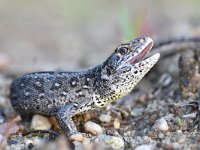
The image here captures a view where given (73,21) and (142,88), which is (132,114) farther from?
(73,21)

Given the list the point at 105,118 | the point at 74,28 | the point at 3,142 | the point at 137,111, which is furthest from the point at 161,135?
the point at 74,28

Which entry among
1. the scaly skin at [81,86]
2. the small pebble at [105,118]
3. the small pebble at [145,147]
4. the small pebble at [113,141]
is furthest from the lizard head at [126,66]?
the small pebble at [145,147]

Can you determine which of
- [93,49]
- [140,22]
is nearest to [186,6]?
[93,49]

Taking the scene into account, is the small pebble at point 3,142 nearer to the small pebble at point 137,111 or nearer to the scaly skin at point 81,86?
the scaly skin at point 81,86

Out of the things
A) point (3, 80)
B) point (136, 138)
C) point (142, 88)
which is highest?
point (3, 80)

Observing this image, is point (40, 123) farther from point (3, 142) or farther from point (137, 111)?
point (137, 111)

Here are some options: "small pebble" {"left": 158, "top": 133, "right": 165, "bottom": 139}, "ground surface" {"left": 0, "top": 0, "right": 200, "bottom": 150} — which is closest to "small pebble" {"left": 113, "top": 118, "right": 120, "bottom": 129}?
"ground surface" {"left": 0, "top": 0, "right": 200, "bottom": 150}
